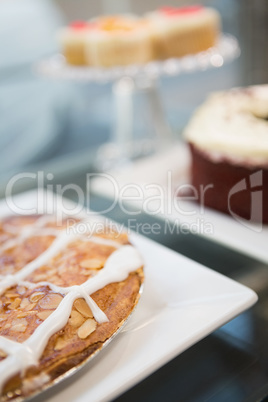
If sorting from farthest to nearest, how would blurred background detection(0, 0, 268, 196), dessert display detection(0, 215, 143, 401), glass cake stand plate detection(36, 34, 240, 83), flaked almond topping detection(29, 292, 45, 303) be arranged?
blurred background detection(0, 0, 268, 196) → glass cake stand plate detection(36, 34, 240, 83) → flaked almond topping detection(29, 292, 45, 303) → dessert display detection(0, 215, 143, 401)

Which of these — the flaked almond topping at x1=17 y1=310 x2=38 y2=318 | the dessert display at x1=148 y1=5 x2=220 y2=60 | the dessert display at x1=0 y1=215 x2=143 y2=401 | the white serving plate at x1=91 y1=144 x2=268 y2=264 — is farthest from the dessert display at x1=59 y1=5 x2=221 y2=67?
the flaked almond topping at x1=17 y1=310 x2=38 y2=318

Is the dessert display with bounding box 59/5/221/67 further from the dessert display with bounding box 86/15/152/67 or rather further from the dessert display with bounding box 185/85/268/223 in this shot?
the dessert display with bounding box 185/85/268/223

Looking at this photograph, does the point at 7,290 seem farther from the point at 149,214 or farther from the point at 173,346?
the point at 149,214

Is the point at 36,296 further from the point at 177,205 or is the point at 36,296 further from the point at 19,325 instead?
the point at 177,205

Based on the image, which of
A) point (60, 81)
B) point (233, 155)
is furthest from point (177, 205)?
point (60, 81)

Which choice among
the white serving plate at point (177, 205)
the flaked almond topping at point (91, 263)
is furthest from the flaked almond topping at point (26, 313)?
the white serving plate at point (177, 205)

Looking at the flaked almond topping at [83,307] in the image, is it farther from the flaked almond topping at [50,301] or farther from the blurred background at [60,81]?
the blurred background at [60,81]

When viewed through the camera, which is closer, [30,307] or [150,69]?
[30,307]
